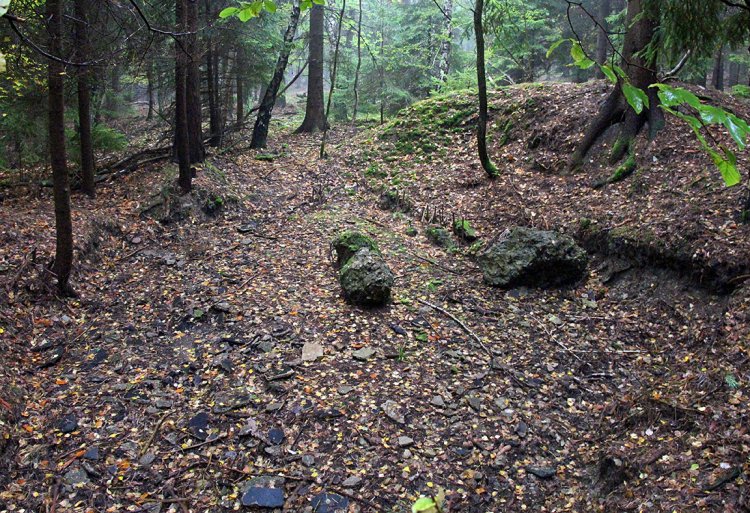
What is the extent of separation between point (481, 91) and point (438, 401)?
686 cm

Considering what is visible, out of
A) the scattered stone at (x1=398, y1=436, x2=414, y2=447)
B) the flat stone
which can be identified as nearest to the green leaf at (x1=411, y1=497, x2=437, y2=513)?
the flat stone

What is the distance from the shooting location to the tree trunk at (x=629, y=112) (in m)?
8.16

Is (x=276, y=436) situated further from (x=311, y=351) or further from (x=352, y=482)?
(x=311, y=351)

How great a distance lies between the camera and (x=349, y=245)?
24.3 ft

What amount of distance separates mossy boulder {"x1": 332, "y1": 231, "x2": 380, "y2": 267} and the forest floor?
0.38 metres

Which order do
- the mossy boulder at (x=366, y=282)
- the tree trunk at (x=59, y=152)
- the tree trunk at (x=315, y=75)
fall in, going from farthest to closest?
the tree trunk at (x=315, y=75), the mossy boulder at (x=366, y=282), the tree trunk at (x=59, y=152)

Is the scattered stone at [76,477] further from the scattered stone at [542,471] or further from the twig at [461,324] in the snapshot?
Answer: the twig at [461,324]

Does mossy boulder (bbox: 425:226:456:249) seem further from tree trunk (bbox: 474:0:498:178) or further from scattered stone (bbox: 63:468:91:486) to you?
scattered stone (bbox: 63:468:91:486)

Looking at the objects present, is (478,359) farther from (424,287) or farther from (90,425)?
(90,425)

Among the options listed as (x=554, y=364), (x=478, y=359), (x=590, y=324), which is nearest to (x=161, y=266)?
(x=478, y=359)

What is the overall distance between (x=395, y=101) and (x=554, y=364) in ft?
46.1

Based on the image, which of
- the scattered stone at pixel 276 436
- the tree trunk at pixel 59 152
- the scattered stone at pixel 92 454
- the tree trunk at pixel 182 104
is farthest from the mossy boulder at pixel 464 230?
the scattered stone at pixel 92 454

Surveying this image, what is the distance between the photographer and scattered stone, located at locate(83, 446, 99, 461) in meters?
4.21

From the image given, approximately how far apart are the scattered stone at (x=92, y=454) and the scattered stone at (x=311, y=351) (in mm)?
2215
